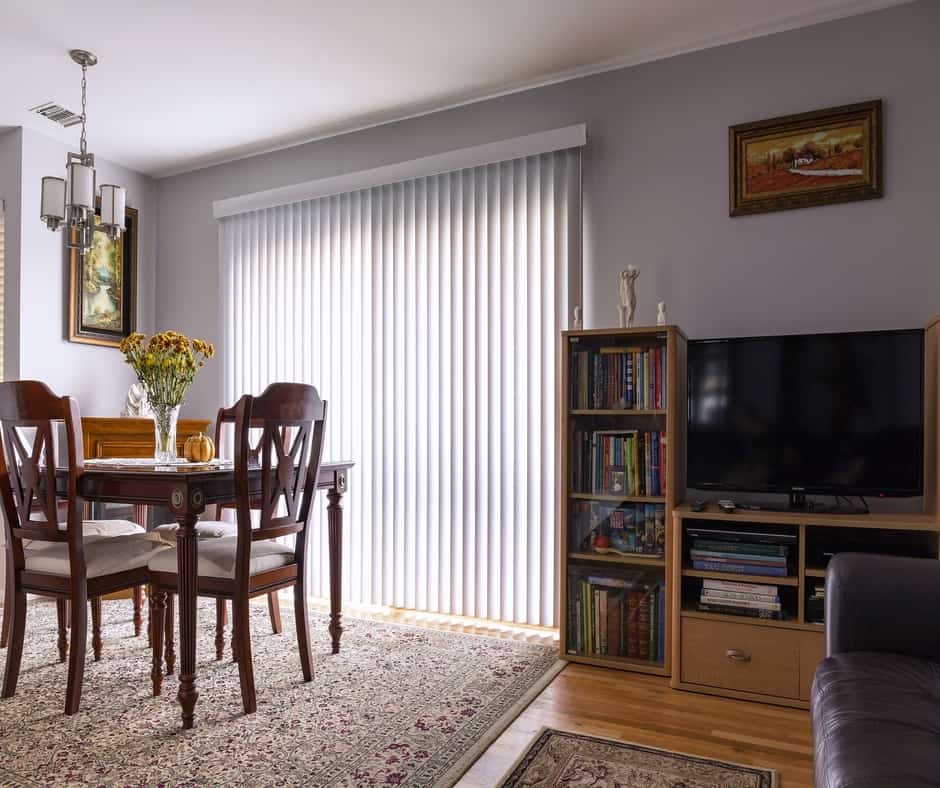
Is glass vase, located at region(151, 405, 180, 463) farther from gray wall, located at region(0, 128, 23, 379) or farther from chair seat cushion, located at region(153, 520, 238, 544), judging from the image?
gray wall, located at region(0, 128, 23, 379)

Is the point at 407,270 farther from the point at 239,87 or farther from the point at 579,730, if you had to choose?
the point at 579,730

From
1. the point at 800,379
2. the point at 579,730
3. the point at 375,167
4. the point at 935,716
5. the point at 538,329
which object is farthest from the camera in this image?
the point at 375,167

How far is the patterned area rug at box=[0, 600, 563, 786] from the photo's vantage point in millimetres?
1997

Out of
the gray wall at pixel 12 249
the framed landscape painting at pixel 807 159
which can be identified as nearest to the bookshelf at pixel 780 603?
the framed landscape painting at pixel 807 159

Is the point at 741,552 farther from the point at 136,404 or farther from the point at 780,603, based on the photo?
the point at 136,404

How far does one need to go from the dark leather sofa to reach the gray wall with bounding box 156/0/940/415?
1.37 m

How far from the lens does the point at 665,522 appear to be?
2834 mm

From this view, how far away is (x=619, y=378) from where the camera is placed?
9.75 ft

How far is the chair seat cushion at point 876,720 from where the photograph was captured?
1188 mm

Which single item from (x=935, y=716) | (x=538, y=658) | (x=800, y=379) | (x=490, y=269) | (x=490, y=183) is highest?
(x=490, y=183)

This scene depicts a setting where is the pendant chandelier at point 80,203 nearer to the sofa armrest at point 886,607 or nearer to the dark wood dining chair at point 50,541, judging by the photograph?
the dark wood dining chair at point 50,541

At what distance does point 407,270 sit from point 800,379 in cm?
206

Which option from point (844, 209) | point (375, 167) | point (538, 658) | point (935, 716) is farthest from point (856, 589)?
point (375, 167)

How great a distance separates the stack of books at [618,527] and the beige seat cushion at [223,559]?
1.22m
